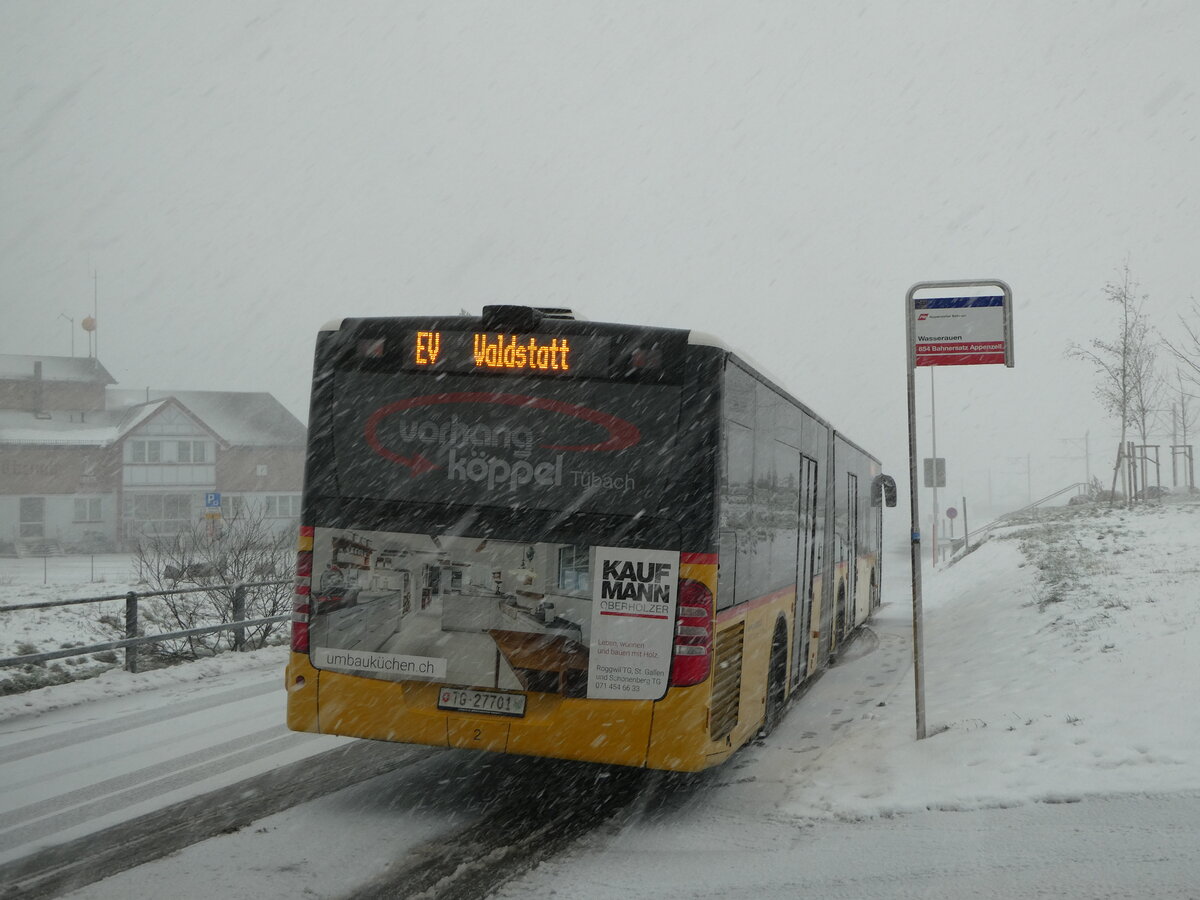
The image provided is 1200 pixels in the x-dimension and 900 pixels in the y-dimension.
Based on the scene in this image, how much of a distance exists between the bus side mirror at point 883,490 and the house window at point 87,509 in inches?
1909

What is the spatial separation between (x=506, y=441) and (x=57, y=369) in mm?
71071

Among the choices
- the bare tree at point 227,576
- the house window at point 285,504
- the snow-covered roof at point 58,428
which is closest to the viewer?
the bare tree at point 227,576

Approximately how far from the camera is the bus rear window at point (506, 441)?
20.2 feet

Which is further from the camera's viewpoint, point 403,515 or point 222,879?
point 403,515

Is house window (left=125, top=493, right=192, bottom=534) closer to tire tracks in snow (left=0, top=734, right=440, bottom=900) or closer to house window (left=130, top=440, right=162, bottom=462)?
house window (left=130, top=440, right=162, bottom=462)

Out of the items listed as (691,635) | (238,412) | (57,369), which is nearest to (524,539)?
(691,635)

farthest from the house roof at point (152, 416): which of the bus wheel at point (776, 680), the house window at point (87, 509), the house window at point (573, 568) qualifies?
the house window at point (573, 568)

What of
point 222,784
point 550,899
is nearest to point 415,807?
point 222,784

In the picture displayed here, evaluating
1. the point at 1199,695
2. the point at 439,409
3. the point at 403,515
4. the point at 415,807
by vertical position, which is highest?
the point at 439,409

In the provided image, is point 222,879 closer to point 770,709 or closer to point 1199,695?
point 770,709

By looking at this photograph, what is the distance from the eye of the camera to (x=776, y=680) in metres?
8.73

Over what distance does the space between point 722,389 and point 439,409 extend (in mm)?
1803

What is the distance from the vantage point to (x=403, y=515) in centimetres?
637

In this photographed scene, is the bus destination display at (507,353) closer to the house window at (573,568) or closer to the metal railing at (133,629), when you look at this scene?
the house window at (573,568)
